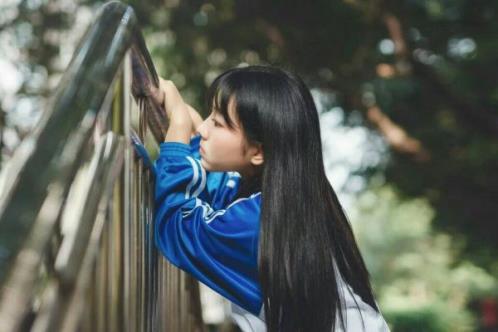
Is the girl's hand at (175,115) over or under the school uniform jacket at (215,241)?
over

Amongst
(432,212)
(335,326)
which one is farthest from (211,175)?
(432,212)

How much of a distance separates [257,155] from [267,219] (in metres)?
0.22

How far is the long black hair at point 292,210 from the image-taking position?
83.4 inches

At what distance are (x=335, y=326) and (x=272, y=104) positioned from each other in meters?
0.52

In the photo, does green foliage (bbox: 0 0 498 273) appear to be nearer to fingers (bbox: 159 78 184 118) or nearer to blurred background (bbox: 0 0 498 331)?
blurred background (bbox: 0 0 498 331)

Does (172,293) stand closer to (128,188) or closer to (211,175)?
(211,175)

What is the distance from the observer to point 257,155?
2312 mm

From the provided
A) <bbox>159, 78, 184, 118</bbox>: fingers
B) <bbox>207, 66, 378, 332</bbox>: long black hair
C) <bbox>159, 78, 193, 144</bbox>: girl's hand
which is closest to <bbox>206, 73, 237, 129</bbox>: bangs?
<bbox>207, 66, 378, 332</bbox>: long black hair

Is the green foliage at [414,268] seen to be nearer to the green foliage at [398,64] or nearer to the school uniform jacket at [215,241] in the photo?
the green foliage at [398,64]

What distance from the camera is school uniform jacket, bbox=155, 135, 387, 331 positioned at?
2166 mm

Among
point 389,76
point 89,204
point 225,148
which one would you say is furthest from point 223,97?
point 389,76

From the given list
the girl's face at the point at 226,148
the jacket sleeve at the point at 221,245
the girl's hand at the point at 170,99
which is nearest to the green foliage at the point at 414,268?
the girl's hand at the point at 170,99

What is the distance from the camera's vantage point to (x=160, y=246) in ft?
7.40

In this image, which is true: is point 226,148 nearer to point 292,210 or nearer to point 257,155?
point 257,155
